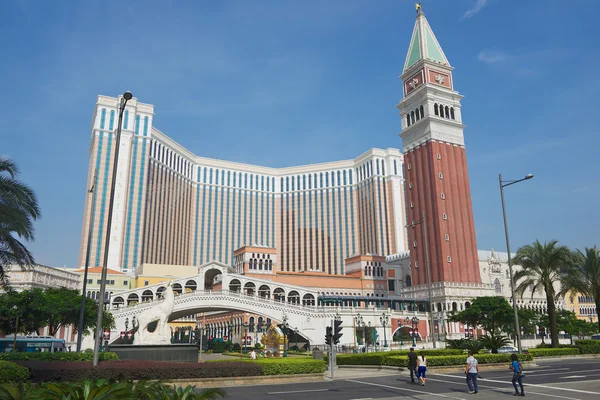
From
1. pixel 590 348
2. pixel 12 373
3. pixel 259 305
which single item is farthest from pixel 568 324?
pixel 12 373

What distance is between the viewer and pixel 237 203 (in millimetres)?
146500

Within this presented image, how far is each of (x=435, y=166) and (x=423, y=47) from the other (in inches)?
955

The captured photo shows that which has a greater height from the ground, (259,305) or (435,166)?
(435,166)

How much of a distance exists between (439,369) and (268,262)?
64459 mm

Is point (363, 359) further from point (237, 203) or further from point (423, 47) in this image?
point (237, 203)

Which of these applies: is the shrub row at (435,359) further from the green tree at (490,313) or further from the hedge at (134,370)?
the green tree at (490,313)

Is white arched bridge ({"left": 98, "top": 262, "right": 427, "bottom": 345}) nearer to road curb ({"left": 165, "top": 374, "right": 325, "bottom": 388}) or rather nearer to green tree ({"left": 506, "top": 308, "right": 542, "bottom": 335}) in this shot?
green tree ({"left": 506, "top": 308, "right": 542, "bottom": 335})

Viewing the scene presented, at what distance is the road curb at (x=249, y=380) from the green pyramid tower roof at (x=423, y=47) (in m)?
74.9

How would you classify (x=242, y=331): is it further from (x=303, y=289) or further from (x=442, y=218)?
(x=442, y=218)

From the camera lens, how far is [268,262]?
298 ft

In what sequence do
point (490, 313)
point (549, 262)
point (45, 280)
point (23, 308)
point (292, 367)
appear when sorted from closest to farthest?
1. point (292, 367)
2. point (549, 262)
3. point (23, 308)
4. point (490, 313)
5. point (45, 280)

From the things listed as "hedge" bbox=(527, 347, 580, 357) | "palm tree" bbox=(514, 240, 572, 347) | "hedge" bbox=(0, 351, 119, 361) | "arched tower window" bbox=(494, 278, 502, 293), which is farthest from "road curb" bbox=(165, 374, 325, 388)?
"arched tower window" bbox=(494, 278, 502, 293)

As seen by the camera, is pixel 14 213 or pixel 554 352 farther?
pixel 554 352

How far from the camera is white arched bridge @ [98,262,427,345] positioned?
6212 cm
